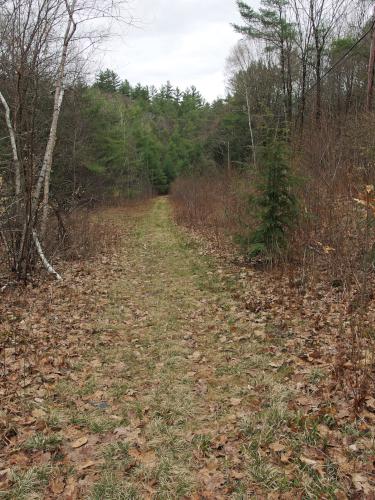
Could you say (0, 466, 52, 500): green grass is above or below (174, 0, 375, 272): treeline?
below

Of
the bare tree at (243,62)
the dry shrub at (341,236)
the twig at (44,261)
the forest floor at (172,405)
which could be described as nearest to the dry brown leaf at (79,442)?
the forest floor at (172,405)

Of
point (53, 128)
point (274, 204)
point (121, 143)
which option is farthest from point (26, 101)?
point (121, 143)

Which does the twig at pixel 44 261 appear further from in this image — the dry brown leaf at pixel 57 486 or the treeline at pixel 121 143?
the dry brown leaf at pixel 57 486

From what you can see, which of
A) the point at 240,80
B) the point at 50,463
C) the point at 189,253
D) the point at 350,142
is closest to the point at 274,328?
the point at 50,463

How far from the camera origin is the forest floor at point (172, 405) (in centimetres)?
304

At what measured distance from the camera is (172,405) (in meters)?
4.08

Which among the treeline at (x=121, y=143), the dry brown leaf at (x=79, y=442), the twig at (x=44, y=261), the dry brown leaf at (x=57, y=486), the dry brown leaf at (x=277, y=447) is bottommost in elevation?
the dry brown leaf at (x=57, y=486)

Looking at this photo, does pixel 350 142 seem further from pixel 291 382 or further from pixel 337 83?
pixel 337 83

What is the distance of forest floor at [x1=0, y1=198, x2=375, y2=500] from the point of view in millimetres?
3045

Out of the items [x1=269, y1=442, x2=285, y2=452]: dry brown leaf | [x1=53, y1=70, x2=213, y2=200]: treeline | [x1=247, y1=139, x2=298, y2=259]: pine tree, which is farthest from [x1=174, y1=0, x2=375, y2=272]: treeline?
[x1=53, y1=70, x2=213, y2=200]: treeline

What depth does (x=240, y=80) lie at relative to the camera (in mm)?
28688

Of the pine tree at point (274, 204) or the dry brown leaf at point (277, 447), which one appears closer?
the dry brown leaf at point (277, 447)

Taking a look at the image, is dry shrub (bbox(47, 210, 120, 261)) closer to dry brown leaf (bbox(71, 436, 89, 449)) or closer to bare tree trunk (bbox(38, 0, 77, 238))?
bare tree trunk (bbox(38, 0, 77, 238))

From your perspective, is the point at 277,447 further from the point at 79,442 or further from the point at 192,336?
the point at 192,336
